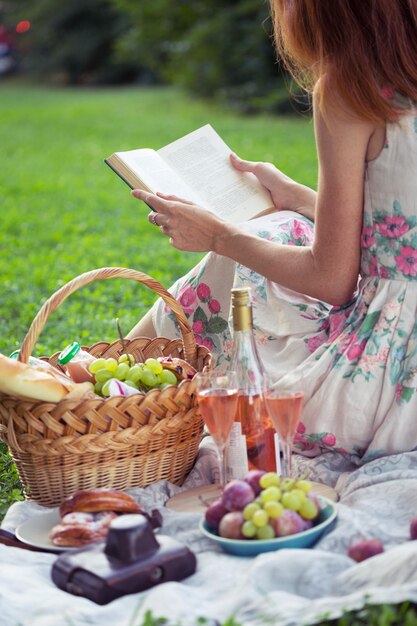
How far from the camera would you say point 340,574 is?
2.15m

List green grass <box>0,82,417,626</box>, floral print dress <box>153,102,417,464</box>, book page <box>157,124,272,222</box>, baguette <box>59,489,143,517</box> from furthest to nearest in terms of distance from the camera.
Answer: green grass <box>0,82,417,626</box> < book page <box>157,124,272,222</box> < floral print dress <box>153,102,417,464</box> < baguette <box>59,489,143,517</box>

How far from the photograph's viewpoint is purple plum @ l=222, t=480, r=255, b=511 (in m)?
2.30

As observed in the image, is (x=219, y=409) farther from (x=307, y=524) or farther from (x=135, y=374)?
(x=135, y=374)

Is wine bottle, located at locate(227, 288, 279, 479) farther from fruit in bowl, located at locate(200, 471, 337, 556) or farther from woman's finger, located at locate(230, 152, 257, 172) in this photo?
woman's finger, located at locate(230, 152, 257, 172)

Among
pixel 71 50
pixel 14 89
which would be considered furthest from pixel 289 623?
pixel 71 50

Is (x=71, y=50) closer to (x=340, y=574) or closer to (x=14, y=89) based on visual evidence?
(x=14, y=89)

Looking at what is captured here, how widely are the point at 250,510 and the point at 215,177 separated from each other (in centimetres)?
132

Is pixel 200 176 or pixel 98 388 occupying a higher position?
pixel 200 176

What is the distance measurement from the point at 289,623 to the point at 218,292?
1406 millimetres

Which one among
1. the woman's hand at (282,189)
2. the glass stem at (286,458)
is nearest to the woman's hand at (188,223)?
the woman's hand at (282,189)

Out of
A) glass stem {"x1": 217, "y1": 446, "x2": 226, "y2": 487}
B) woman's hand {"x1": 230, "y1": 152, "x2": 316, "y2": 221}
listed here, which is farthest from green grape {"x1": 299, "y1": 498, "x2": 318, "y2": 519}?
woman's hand {"x1": 230, "y1": 152, "x2": 316, "y2": 221}

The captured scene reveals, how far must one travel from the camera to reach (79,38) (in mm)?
28109

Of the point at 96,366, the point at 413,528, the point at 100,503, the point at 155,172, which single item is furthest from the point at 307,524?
the point at 155,172

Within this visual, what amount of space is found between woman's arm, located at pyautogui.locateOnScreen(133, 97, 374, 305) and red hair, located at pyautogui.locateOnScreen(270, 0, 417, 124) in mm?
60
